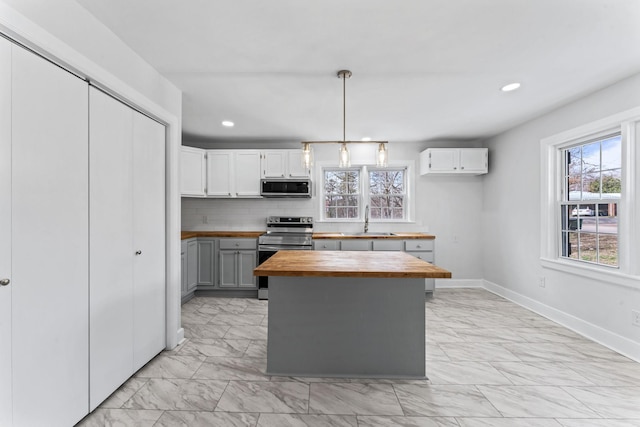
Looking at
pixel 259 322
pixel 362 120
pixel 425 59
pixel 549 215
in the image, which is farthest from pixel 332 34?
pixel 549 215

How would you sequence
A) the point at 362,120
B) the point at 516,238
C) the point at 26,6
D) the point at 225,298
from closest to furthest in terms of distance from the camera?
the point at 26,6, the point at 362,120, the point at 516,238, the point at 225,298

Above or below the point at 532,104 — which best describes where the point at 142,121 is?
below

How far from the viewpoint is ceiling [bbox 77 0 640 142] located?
70.9 inches

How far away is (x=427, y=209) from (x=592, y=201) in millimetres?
2224

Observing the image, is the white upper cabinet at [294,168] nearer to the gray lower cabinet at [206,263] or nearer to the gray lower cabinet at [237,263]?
the gray lower cabinet at [237,263]

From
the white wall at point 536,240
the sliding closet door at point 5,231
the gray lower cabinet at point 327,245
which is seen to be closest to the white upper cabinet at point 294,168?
the gray lower cabinet at point 327,245

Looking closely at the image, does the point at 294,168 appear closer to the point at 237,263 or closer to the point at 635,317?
the point at 237,263

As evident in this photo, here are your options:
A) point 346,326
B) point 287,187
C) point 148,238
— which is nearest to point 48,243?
point 148,238

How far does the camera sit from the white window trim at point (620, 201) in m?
2.64

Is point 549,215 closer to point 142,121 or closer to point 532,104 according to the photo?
point 532,104

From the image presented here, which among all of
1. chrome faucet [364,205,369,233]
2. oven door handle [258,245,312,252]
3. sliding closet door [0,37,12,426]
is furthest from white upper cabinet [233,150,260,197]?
sliding closet door [0,37,12,426]

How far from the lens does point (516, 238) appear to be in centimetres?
423

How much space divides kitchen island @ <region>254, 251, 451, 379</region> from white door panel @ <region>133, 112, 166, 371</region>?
3.28 feet

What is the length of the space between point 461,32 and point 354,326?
7.07 ft
